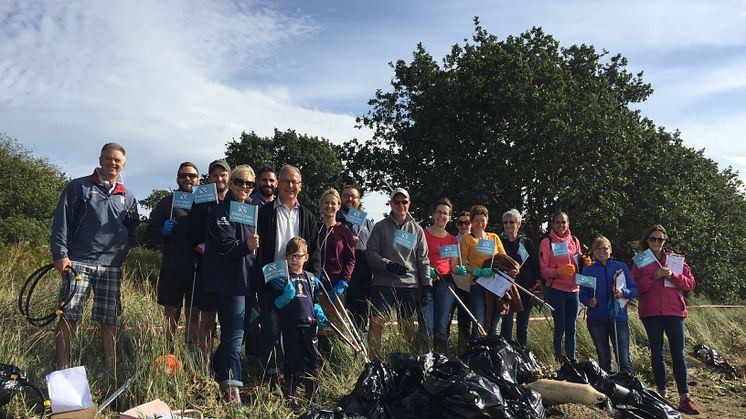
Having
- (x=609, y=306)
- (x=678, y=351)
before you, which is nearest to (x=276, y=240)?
(x=609, y=306)

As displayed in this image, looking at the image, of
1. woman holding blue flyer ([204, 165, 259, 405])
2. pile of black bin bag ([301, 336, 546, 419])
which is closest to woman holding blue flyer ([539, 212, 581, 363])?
pile of black bin bag ([301, 336, 546, 419])

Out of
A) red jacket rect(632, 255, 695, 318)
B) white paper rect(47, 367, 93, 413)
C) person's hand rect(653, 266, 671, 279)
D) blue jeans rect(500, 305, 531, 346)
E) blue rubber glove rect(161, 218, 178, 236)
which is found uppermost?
blue rubber glove rect(161, 218, 178, 236)

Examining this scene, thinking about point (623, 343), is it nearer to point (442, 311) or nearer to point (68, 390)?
point (442, 311)

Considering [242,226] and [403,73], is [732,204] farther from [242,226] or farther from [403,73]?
[242,226]

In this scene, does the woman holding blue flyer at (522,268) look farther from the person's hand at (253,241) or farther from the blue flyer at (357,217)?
the person's hand at (253,241)

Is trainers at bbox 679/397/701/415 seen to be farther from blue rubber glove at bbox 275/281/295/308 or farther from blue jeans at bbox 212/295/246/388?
blue jeans at bbox 212/295/246/388

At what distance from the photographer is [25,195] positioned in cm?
3156

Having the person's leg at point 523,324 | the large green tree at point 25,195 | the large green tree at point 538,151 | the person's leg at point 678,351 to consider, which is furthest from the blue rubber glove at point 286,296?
the large green tree at point 25,195

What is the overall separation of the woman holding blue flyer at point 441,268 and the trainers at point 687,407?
7.88 feet

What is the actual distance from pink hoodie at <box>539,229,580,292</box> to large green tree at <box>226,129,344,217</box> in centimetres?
2800

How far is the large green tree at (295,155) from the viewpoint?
3522 centimetres

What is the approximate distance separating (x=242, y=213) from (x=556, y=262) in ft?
12.6

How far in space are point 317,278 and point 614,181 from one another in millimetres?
16225

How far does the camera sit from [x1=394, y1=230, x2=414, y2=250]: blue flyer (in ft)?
19.7
